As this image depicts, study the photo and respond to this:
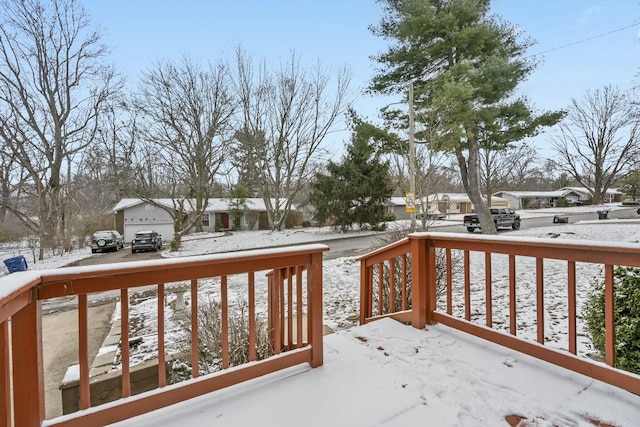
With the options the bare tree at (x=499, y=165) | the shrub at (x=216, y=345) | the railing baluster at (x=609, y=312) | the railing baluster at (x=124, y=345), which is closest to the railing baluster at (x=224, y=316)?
the railing baluster at (x=124, y=345)

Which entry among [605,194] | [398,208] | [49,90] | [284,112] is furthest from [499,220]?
[605,194]

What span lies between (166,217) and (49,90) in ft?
34.3

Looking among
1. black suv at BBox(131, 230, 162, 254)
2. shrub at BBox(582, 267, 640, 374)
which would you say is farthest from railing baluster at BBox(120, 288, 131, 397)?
black suv at BBox(131, 230, 162, 254)

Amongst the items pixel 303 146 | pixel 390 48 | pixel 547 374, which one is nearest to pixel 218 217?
pixel 303 146

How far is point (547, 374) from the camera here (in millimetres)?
2117

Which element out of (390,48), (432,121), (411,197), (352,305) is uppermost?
(390,48)

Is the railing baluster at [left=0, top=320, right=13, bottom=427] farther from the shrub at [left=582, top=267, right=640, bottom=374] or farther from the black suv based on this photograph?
the black suv

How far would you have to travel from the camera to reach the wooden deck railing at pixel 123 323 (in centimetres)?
132

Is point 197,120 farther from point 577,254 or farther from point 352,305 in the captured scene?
point 577,254

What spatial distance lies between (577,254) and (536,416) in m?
1.03

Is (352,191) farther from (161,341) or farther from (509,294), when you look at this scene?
(161,341)

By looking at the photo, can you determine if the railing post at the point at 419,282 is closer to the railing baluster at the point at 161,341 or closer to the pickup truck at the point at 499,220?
the railing baluster at the point at 161,341

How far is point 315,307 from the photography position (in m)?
2.24

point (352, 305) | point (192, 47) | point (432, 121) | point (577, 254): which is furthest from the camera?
point (192, 47)
